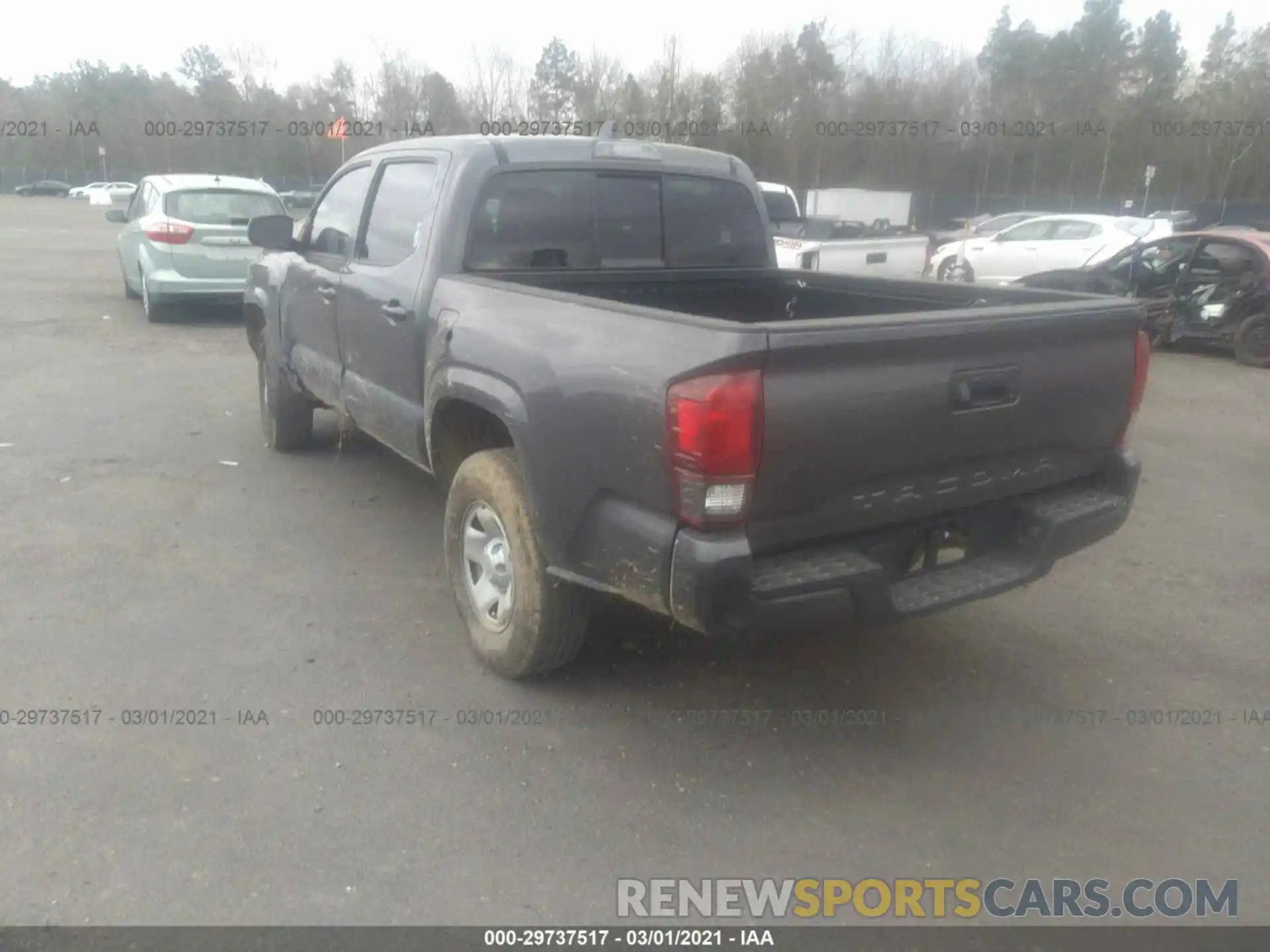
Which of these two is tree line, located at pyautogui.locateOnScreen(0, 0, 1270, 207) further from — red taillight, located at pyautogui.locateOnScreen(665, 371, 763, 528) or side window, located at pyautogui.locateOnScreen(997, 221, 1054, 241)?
red taillight, located at pyautogui.locateOnScreen(665, 371, 763, 528)

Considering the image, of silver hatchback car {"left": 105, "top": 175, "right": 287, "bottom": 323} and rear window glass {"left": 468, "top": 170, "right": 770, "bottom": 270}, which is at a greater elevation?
rear window glass {"left": 468, "top": 170, "right": 770, "bottom": 270}

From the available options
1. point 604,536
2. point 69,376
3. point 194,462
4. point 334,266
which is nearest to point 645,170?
point 334,266

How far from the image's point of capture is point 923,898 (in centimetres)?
292

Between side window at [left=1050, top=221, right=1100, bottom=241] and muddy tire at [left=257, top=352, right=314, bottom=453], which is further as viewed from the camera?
side window at [left=1050, top=221, right=1100, bottom=241]

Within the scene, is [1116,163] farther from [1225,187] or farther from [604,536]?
[604,536]

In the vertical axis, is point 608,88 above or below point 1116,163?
above

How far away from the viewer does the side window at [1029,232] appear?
16906mm

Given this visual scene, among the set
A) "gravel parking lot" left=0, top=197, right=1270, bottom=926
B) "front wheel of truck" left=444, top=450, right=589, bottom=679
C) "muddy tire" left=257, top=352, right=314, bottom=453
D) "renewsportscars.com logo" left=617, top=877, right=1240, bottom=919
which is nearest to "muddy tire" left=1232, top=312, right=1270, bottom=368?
"gravel parking lot" left=0, top=197, right=1270, bottom=926

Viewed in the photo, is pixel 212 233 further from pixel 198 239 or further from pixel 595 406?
pixel 595 406

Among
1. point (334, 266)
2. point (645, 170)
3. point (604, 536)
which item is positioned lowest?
point (604, 536)

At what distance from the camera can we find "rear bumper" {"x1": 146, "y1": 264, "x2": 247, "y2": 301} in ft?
39.1

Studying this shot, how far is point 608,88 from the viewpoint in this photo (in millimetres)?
33062

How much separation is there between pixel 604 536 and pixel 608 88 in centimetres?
3230

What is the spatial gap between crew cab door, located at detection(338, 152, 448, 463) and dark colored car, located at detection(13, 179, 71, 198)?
66.6m
